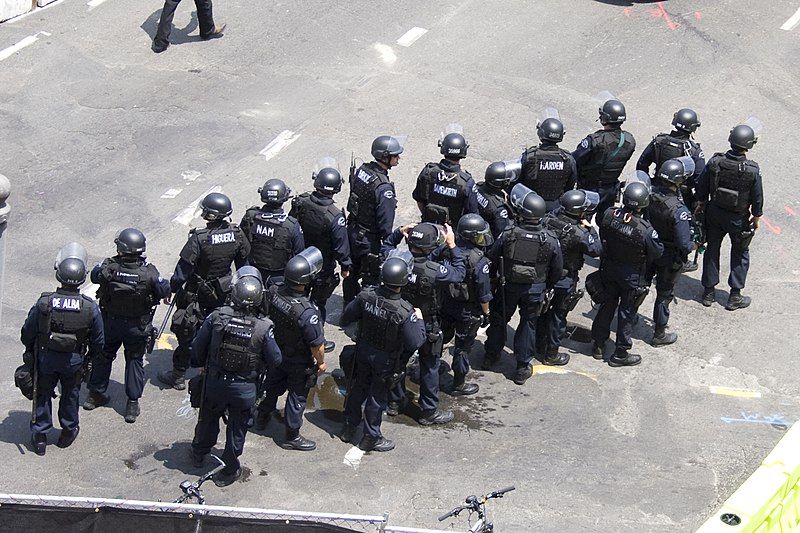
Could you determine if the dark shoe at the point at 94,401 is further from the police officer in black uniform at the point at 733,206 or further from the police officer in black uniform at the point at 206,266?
the police officer in black uniform at the point at 733,206

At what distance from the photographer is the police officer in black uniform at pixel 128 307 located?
10.4 m

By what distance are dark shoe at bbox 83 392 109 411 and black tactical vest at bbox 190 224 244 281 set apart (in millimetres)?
1421

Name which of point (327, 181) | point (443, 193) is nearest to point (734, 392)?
point (443, 193)

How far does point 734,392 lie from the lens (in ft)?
38.1

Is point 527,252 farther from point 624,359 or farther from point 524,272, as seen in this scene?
point 624,359

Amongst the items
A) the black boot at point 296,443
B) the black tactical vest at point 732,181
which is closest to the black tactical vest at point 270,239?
the black boot at point 296,443

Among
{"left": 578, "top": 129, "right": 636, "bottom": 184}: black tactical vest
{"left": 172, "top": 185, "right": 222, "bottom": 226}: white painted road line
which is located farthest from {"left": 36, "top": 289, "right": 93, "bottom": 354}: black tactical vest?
{"left": 578, "top": 129, "right": 636, "bottom": 184}: black tactical vest

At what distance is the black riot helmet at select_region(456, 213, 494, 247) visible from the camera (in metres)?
10.9

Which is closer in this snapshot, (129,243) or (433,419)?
(129,243)

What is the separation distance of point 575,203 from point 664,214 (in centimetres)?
107

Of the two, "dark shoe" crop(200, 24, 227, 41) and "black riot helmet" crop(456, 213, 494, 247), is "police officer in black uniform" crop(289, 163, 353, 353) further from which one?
Answer: "dark shoe" crop(200, 24, 227, 41)

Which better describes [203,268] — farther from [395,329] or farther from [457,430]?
[457,430]

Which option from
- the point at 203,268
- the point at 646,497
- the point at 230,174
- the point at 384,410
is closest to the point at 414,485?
the point at 384,410

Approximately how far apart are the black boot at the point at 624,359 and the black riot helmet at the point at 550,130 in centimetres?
234
